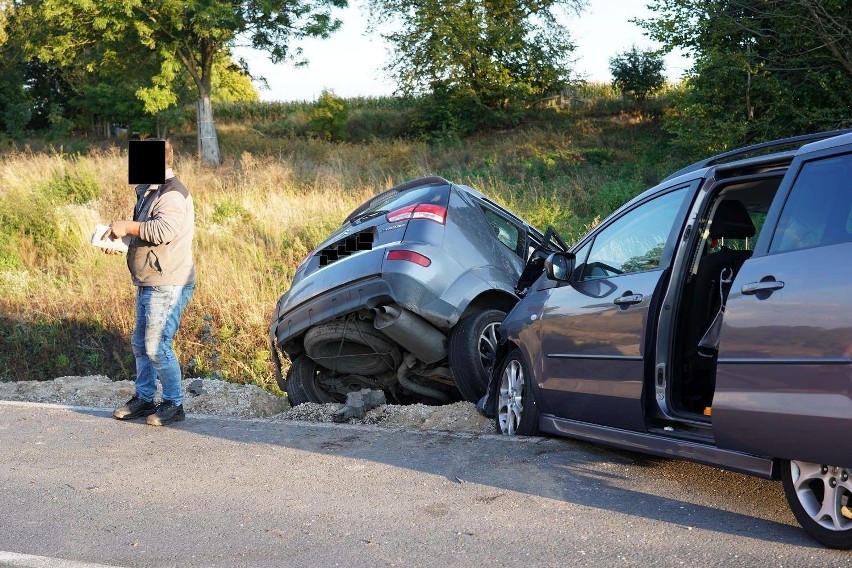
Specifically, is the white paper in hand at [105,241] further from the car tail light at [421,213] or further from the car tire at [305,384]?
the car tail light at [421,213]

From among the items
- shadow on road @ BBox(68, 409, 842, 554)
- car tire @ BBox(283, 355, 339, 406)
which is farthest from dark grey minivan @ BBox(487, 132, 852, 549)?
car tire @ BBox(283, 355, 339, 406)

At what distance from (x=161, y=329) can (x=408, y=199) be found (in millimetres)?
2287

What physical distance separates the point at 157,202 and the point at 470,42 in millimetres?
32975

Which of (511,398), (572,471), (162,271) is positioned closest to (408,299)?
(511,398)

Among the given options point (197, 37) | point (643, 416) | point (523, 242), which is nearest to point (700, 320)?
point (643, 416)

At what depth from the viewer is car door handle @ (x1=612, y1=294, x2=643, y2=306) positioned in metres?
5.62

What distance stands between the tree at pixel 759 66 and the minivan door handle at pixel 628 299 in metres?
15.5

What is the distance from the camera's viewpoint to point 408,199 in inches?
325

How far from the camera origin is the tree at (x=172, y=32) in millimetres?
30031

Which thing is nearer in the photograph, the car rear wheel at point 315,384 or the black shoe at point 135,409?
the black shoe at point 135,409

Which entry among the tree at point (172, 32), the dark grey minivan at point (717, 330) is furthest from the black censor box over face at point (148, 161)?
the tree at point (172, 32)

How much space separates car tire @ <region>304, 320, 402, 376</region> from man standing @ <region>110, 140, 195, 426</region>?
1.15 meters

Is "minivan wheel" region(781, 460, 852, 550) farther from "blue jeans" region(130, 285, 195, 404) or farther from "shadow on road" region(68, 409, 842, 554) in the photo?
"blue jeans" region(130, 285, 195, 404)

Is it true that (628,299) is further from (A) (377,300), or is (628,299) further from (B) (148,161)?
(B) (148,161)
